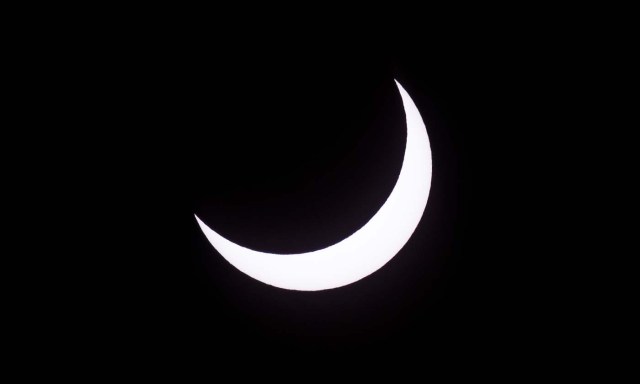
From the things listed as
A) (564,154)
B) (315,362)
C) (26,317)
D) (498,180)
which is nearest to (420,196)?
(498,180)

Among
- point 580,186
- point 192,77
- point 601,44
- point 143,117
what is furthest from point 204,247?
point 601,44

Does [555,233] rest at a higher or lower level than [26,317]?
higher

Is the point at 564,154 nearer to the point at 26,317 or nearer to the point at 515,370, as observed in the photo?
the point at 515,370

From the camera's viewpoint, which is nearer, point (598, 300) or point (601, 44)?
point (601, 44)

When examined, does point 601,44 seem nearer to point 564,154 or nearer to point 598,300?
point 564,154

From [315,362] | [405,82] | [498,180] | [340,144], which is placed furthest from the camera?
[315,362]

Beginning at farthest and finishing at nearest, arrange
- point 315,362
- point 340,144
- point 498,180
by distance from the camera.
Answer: point 315,362 → point 498,180 → point 340,144

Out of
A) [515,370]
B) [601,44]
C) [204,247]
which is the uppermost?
[601,44]
